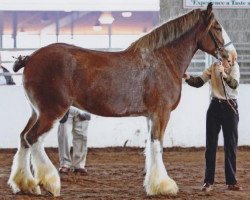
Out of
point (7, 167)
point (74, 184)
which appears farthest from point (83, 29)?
point (74, 184)

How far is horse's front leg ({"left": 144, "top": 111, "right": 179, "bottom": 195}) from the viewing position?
801cm

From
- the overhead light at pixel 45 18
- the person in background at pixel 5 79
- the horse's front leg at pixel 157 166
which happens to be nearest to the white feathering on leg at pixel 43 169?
the horse's front leg at pixel 157 166

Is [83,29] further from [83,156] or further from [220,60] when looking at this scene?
[220,60]

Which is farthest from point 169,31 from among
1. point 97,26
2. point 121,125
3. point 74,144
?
point 97,26

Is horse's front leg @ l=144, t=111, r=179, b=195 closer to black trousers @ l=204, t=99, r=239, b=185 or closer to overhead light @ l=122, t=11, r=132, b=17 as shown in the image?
black trousers @ l=204, t=99, r=239, b=185

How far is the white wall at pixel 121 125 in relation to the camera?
14.1 metres

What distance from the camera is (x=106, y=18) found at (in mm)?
23000

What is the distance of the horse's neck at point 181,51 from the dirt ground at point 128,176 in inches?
62.9

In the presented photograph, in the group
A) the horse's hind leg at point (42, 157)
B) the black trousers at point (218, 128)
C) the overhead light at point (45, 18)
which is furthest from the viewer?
the overhead light at point (45, 18)

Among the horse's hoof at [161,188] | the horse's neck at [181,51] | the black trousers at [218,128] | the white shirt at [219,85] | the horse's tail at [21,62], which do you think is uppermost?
the horse's neck at [181,51]

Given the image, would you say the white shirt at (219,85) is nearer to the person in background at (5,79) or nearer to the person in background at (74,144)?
the person in background at (74,144)

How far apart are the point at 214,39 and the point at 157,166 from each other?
1878mm

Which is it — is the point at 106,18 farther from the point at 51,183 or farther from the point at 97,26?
the point at 51,183

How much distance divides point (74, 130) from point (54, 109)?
8.91ft
